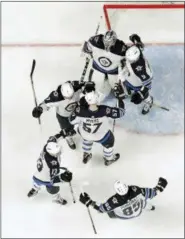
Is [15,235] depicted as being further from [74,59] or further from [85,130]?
[74,59]

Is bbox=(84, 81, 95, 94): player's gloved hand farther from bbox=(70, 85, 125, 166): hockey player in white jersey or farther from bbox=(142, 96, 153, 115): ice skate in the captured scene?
bbox=(142, 96, 153, 115): ice skate

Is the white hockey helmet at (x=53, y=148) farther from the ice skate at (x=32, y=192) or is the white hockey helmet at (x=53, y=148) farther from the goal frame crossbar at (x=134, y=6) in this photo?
the goal frame crossbar at (x=134, y=6)

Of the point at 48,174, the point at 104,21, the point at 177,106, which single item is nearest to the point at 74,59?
the point at 104,21

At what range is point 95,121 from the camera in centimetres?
456

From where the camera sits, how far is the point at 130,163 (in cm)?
510

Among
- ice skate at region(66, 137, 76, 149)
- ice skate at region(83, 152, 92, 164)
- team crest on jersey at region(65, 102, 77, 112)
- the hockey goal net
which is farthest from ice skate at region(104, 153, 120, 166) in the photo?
the hockey goal net

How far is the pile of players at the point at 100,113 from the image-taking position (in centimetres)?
445

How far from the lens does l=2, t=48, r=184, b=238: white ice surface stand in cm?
484

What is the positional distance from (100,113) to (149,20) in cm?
154

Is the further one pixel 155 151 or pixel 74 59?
pixel 74 59

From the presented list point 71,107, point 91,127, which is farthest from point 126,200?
point 71,107

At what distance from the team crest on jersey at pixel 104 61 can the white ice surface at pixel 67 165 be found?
60cm

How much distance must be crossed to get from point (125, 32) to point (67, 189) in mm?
1479

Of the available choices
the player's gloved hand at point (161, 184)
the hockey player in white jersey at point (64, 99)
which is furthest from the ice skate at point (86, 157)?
the player's gloved hand at point (161, 184)
